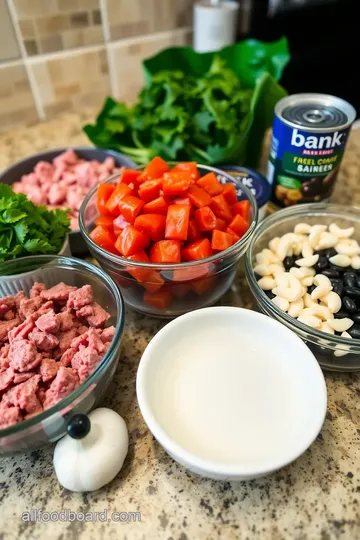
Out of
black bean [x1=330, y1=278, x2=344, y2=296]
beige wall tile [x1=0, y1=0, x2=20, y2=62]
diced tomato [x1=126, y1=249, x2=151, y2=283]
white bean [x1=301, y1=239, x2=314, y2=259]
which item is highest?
beige wall tile [x1=0, y1=0, x2=20, y2=62]

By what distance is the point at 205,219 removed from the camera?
2.67 feet

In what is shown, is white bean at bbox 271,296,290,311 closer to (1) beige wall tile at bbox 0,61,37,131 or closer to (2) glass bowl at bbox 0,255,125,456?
(2) glass bowl at bbox 0,255,125,456

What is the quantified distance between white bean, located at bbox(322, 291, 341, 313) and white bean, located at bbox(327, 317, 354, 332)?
0.03m

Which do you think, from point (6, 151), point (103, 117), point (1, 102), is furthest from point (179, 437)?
point (1, 102)

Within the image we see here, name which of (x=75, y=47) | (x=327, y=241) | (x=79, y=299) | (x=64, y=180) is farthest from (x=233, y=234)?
(x=75, y=47)

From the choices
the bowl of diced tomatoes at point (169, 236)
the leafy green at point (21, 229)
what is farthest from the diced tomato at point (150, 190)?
the leafy green at point (21, 229)

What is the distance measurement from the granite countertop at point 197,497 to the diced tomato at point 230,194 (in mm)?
469

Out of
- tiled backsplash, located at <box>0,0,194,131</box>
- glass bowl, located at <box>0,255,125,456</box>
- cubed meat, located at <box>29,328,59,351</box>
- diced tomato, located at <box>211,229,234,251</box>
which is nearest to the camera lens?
glass bowl, located at <box>0,255,125,456</box>

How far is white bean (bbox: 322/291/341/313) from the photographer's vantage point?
80cm

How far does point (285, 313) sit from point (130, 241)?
12.8 inches

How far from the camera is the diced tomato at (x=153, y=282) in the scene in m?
0.79

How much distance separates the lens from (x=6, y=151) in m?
1.41

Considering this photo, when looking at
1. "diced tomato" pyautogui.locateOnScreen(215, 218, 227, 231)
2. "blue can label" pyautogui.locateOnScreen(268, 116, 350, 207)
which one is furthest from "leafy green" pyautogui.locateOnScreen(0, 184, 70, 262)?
"blue can label" pyautogui.locateOnScreen(268, 116, 350, 207)

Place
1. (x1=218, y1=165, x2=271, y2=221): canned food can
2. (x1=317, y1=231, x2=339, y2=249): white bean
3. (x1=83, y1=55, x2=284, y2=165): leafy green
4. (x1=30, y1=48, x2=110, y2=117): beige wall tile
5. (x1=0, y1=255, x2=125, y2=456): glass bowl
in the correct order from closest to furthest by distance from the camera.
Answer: (x1=0, y1=255, x2=125, y2=456): glass bowl → (x1=317, y1=231, x2=339, y2=249): white bean → (x1=218, y1=165, x2=271, y2=221): canned food can → (x1=83, y1=55, x2=284, y2=165): leafy green → (x1=30, y1=48, x2=110, y2=117): beige wall tile
